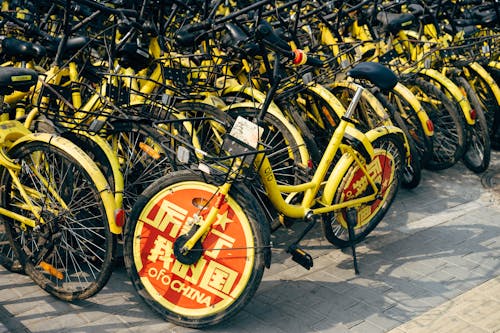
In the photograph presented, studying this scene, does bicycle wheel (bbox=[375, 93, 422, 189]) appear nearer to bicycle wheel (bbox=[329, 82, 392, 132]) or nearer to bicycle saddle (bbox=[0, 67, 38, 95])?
bicycle wheel (bbox=[329, 82, 392, 132])

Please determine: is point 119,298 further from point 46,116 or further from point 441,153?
point 441,153

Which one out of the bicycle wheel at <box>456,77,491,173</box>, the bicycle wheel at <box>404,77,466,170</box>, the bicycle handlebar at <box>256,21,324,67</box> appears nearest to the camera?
the bicycle handlebar at <box>256,21,324,67</box>

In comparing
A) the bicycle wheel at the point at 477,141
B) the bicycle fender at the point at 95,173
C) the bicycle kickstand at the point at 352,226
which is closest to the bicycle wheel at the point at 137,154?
the bicycle fender at the point at 95,173

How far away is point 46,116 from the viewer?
15.1ft

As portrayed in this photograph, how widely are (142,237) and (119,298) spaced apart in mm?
600

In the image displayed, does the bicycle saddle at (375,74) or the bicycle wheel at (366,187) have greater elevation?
the bicycle saddle at (375,74)

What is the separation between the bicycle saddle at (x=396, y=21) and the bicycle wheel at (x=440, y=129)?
1.80 feet

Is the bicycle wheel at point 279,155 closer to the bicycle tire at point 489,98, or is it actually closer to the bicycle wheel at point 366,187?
the bicycle wheel at point 366,187

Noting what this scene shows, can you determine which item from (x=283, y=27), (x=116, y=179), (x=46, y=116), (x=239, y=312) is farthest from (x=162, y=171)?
(x=283, y=27)

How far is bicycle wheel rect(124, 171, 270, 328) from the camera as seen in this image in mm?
4051

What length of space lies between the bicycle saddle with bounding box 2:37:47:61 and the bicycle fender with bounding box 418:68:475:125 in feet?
12.8

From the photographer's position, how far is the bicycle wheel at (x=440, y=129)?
680 cm

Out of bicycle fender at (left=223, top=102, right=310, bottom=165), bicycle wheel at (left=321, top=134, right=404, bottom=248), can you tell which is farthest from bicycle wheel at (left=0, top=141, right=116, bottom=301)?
bicycle wheel at (left=321, top=134, right=404, bottom=248)

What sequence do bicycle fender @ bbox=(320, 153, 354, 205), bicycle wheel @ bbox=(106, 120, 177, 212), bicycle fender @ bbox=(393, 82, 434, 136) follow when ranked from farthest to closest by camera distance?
bicycle fender @ bbox=(393, 82, 434, 136)
bicycle fender @ bbox=(320, 153, 354, 205)
bicycle wheel @ bbox=(106, 120, 177, 212)
